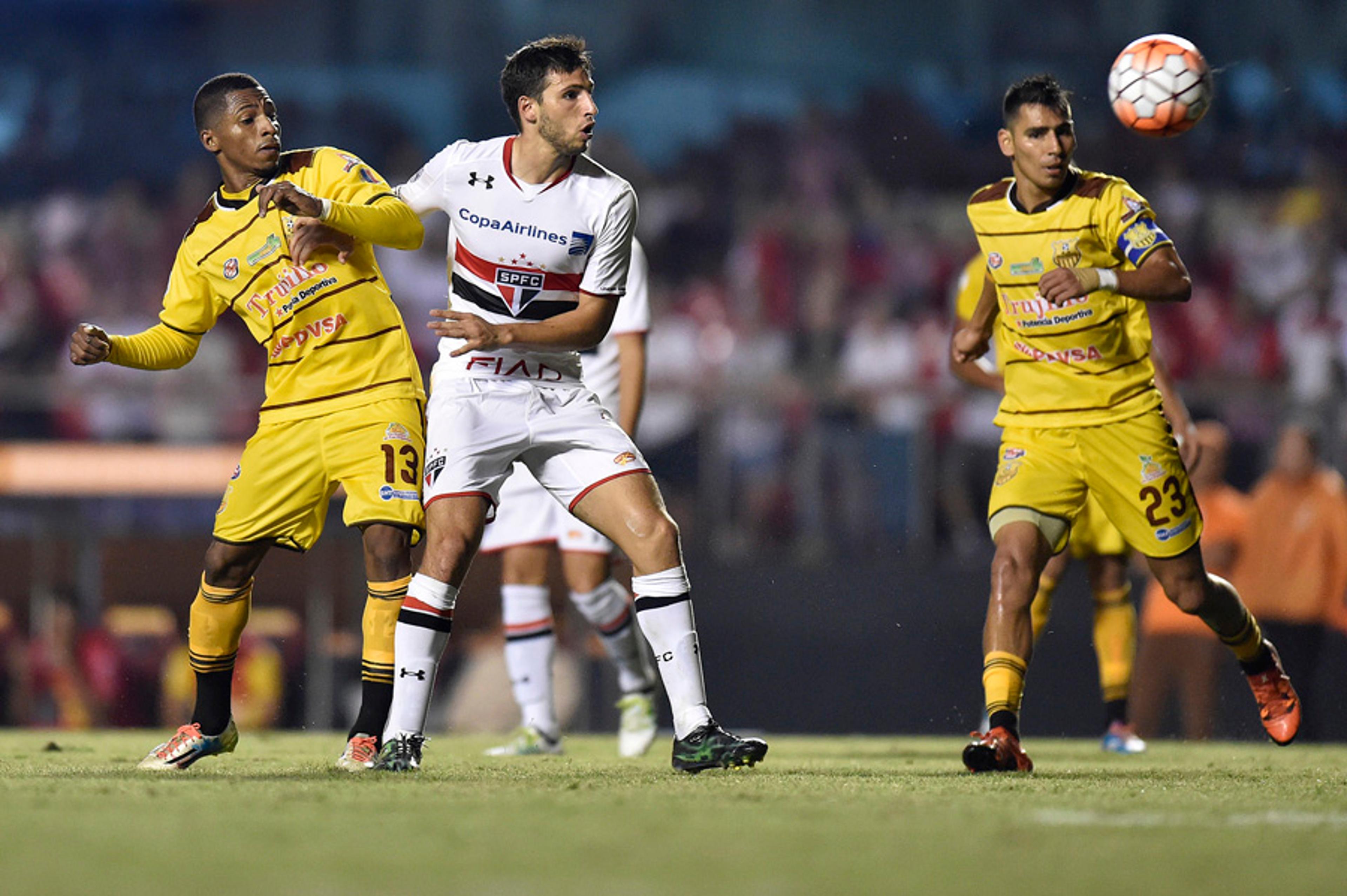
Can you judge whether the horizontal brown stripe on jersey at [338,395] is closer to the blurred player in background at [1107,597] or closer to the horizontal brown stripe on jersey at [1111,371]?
the horizontal brown stripe on jersey at [1111,371]

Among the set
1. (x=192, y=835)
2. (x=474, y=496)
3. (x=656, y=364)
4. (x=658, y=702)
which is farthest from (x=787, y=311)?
(x=192, y=835)

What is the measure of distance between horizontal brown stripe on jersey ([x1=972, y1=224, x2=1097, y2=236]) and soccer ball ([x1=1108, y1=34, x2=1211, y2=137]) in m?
0.74

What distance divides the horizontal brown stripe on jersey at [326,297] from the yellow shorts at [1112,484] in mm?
2268

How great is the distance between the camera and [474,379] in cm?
588

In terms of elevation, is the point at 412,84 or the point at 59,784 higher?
the point at 412,84

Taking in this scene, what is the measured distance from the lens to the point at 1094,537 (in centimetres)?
829

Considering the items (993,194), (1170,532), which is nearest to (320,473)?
(993,194)

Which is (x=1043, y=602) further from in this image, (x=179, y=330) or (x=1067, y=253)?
(x=179, y=330)

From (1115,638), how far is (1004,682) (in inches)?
93.4

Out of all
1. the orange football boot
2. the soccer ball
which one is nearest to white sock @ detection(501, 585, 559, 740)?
the orange football boot

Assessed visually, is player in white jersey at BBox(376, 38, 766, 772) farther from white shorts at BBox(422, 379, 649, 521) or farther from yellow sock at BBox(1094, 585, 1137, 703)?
yellow sock at BBox(1094, 585, 1137, 703)

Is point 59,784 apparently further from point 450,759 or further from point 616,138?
point 616,138

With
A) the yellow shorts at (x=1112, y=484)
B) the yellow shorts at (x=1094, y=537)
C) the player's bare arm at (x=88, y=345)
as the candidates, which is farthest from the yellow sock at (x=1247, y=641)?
the player's bare arm at (x=88, y=345)

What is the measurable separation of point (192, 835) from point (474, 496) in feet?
6.77
